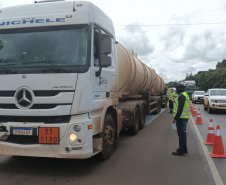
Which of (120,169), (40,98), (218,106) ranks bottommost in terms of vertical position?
(120,169)

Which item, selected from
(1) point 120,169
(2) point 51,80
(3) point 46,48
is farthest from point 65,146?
(3) point 46,48

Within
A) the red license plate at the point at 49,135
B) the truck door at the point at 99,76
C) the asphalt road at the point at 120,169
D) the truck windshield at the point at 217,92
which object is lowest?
the asphalt road at the point at 120,169

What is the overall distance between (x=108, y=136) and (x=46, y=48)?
91.9 inches

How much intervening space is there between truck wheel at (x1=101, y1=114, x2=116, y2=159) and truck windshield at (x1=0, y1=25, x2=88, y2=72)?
5.62 feet

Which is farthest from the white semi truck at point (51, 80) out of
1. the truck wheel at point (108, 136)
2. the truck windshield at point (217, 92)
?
the truck windshield at point (217, 92)

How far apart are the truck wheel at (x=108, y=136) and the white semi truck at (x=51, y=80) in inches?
13.4

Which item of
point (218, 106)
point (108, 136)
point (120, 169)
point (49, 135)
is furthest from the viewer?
point (218, 106)

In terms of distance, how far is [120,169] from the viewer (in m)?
5.61

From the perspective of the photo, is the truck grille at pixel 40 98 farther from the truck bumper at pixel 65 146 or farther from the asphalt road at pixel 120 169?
the asphalt road at pixel 120 169

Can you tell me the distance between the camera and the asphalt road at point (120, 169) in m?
4.93

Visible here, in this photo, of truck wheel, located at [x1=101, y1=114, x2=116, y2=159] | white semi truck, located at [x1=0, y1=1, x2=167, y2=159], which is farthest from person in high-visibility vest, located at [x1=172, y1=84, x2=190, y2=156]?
white semi truck, located at [x1=0, y1=1, x2=167, y2=159]

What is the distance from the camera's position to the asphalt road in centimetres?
493

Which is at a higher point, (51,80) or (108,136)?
(51,80)

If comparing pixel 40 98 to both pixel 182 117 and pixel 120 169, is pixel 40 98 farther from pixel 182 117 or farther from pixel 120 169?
pixel 182 117
